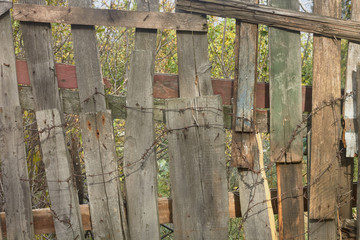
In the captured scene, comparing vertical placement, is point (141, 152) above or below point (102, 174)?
above

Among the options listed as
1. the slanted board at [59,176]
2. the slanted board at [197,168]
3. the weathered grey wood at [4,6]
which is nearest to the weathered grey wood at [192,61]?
the slanted board at [197,168]

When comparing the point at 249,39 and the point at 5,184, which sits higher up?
the point at 249,39

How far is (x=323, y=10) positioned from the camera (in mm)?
3211

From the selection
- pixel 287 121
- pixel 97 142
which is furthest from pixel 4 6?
pixel 287 121

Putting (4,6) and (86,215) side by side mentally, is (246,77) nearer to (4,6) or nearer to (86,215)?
(86,215)

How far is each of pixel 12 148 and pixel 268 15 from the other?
2123mm

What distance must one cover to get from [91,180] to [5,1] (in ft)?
4.66

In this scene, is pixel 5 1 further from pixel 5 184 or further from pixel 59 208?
pixel 59 208

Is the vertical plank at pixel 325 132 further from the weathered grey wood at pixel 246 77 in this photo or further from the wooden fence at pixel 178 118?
the weathered grey wood at pixel 246 77

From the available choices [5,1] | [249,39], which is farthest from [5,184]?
[249,39]

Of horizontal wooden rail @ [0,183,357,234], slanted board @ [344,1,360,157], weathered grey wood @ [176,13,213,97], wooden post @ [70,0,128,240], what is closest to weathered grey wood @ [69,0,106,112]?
wooden post @ [70,0,128,240]

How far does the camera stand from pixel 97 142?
312 cm

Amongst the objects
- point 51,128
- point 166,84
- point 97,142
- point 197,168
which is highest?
point 166,84

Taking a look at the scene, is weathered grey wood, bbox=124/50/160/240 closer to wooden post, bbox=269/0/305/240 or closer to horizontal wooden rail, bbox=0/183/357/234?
horizontal wooden rail, bbox=0/183/357/234
